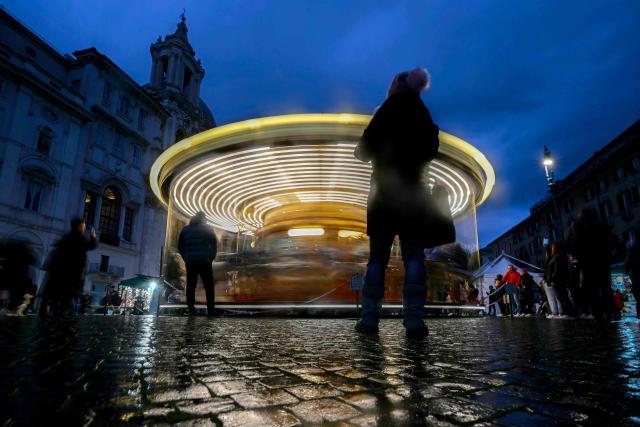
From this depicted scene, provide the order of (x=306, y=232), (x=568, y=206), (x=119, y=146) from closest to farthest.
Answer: (x=306, y=232), (x=119, y=146), (x=568, y=206)

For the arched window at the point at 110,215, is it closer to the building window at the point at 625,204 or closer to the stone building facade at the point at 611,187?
the stone building facade at the point at 611,187

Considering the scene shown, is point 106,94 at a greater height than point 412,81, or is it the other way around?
point 106,94

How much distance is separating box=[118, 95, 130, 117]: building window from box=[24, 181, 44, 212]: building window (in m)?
10.5

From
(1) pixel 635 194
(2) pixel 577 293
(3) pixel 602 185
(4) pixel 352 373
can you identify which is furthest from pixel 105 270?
(3) pixel 602 185

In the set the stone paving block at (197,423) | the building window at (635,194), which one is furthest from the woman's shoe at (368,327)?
the building window at (635,194)

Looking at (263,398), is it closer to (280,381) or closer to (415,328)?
(280,381)

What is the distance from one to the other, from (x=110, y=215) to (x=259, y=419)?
1348 inches

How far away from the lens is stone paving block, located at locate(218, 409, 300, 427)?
77 centimetres

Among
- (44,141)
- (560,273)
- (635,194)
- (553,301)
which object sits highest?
(44,141)

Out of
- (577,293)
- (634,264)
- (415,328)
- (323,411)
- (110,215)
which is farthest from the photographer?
(110,215)

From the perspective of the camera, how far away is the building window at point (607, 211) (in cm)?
3219

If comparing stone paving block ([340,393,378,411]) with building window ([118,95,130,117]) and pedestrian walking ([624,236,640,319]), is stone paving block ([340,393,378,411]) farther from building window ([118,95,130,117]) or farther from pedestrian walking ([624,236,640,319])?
building window ([118,95,130,117])

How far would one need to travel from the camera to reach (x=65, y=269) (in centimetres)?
662

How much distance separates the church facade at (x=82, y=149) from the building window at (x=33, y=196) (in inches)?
2.2
